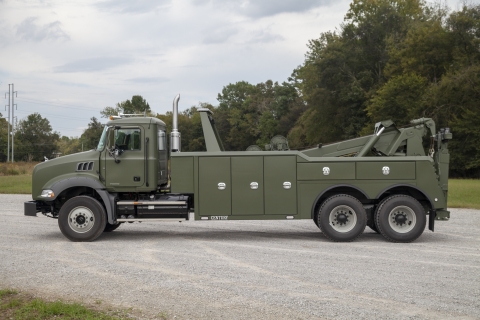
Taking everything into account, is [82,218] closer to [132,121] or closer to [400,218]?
[132,121]

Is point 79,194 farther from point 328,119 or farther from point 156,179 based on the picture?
point 328,119

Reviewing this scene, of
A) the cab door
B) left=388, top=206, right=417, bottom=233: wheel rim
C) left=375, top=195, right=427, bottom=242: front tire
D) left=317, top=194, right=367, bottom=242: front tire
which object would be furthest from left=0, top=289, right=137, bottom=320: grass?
left=388, top=206, right=417, bottom=233: wheel rim

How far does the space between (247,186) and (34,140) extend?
107 meters

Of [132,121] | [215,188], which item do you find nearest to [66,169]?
[132,121]

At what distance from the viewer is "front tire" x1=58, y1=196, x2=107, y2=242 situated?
12812 millimetres

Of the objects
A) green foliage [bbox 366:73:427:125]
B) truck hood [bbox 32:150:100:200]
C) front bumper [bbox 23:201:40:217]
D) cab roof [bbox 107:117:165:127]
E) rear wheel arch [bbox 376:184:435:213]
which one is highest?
green foliage [bbox 366:73:427:125]

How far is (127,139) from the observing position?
1315 cm

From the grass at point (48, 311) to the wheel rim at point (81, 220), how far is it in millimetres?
5484

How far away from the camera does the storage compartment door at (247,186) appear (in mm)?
12953

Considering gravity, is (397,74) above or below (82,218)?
above

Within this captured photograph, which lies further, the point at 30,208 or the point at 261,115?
the point at 261,115

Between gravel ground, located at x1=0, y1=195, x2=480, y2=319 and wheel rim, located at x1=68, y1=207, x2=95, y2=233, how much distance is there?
478mm

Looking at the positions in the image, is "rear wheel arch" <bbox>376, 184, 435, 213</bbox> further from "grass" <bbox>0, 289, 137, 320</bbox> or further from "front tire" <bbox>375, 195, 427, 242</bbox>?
"grass" <bbox>0, 289, 137, 320</bbox>

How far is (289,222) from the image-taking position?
1741 cm
